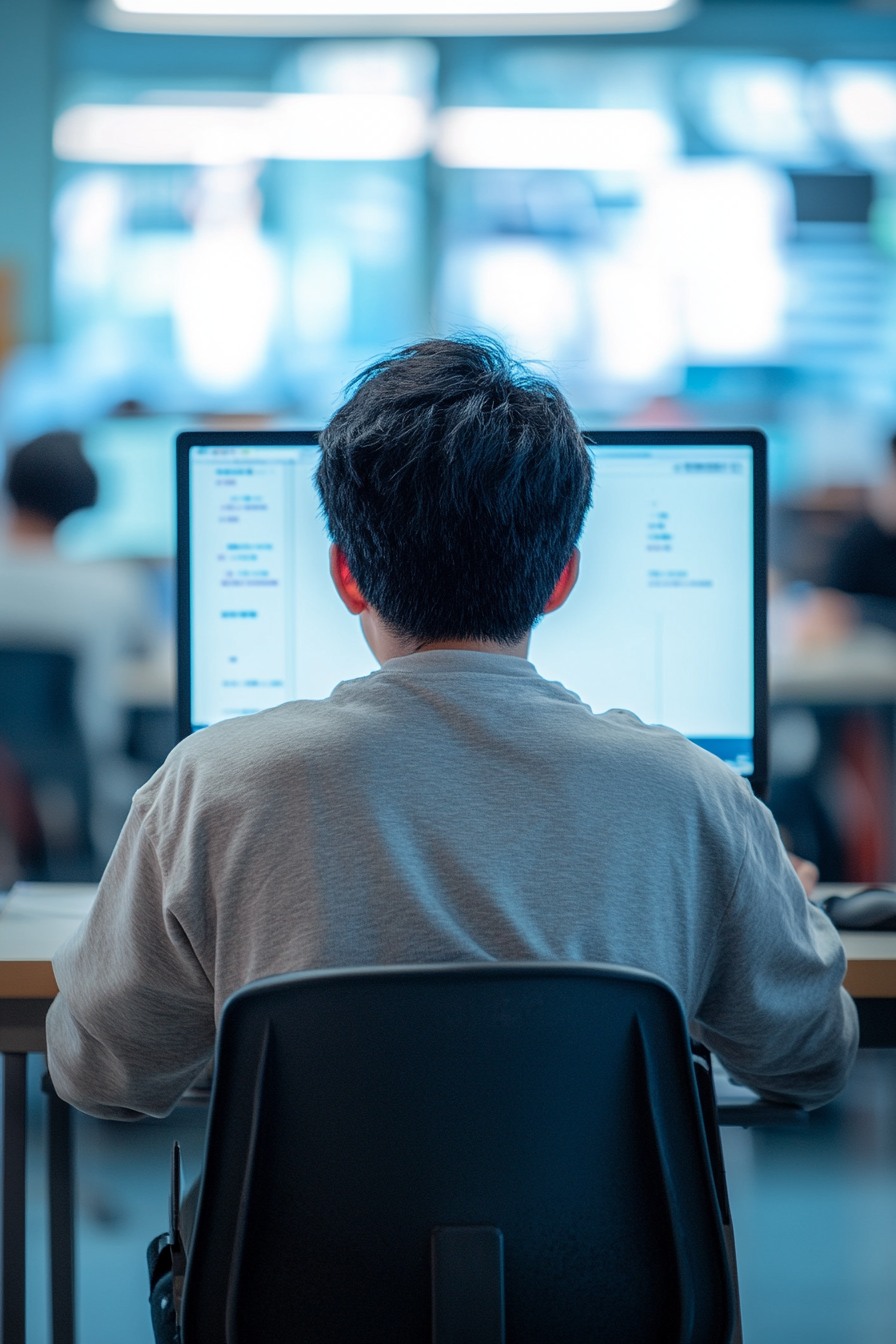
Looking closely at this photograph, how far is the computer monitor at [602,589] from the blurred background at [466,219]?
348 centimetres

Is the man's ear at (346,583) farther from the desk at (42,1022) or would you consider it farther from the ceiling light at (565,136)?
the ceiling light at (565,136)

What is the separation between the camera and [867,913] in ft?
4.12

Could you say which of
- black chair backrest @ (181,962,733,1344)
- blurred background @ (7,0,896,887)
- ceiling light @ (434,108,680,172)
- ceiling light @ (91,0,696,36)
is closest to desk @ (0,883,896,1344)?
black chair backrest @ (181,962,733,1344)

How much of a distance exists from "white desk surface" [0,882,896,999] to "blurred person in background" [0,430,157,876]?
50.5 inches

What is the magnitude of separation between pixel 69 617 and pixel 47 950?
5.30 ft

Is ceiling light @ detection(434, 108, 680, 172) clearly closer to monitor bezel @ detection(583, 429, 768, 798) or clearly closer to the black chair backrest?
monitor bezel @ detection(583, 429, 768, 798)

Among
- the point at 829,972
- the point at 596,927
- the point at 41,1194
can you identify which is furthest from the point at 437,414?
the point at 41,1194

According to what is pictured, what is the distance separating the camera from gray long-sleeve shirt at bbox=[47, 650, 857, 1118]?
767 mm

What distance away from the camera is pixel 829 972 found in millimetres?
915

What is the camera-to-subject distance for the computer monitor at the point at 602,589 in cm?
131

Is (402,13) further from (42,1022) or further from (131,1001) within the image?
(131,1001)

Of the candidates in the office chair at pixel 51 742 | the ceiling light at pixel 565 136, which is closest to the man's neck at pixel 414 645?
the office chair at pixel 51 742

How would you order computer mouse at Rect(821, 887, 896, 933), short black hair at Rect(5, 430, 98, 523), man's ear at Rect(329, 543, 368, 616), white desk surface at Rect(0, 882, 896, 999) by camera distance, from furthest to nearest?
short black hair at Rect(5, 430, 98, 523)
computer mouse at Rect(821, 887, 896, 933)
white desk surface at Rect(0, 882, 896, 999)
man's ear at Rect(329, 543, 368, 616)

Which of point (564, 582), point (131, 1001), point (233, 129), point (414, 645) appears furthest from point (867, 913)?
point (233, 129)
